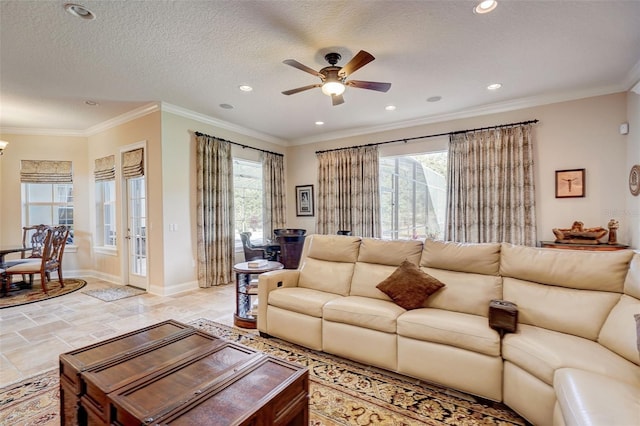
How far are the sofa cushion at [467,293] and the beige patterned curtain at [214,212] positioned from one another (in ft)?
12.7

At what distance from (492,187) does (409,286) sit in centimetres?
316

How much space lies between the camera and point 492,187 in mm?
4684

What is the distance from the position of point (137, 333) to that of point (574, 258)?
3204 millimetres

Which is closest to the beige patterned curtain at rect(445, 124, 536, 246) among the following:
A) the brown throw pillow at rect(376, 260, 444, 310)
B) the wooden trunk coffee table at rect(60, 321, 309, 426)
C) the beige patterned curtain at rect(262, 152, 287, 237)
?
the brown throw pillow at rect(376, 260, 444, 310)

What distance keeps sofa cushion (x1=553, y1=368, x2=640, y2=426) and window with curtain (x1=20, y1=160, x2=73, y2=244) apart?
7866 millimetres

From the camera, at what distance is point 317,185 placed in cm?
658

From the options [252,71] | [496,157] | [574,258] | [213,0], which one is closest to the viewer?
[574,258]

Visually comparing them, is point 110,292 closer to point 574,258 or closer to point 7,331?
point 7,331

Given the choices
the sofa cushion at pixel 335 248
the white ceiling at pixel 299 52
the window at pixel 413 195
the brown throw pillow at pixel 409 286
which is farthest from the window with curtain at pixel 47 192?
the brown throw pillow at pixel 409 286

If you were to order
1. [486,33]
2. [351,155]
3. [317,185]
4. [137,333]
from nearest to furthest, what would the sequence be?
[137,333] < [486,33] < [351,155] < [317,185]

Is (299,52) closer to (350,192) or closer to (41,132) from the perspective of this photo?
(350,192)

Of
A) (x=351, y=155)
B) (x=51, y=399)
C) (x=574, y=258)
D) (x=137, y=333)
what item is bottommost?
(x=51, y=399)

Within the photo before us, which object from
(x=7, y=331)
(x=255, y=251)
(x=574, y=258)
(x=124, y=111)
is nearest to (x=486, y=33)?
(x=574, y=258)

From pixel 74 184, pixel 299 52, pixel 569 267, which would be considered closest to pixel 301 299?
pixel 569 267
